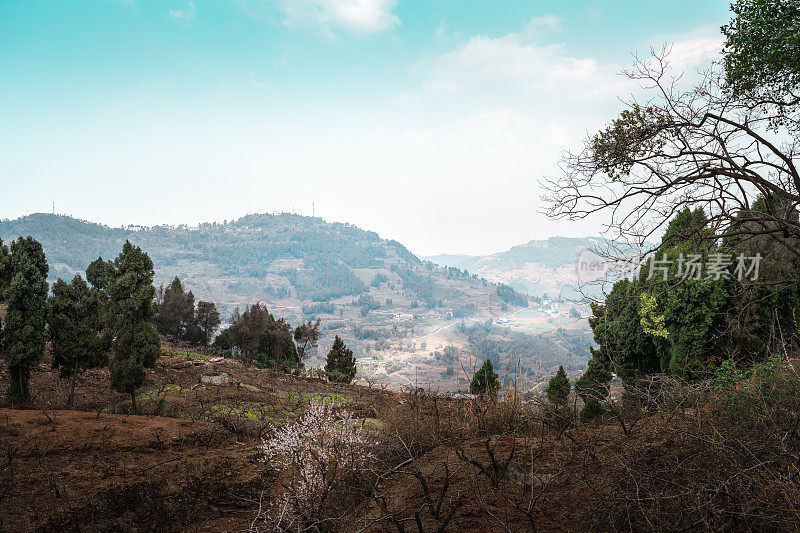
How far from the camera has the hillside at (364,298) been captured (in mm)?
101500

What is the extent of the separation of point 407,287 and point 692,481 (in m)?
174

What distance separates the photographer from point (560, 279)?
195875 millimetres

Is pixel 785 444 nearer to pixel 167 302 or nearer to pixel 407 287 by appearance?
pixel 167 302

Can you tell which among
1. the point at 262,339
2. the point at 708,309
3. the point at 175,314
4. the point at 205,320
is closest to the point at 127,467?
the point at 708,309

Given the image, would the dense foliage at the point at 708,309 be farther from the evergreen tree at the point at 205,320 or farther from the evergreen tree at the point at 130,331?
the evergreen tree at the point at 205,320

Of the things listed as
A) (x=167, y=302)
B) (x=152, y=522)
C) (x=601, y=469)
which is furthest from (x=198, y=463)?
(x=167, y=302)

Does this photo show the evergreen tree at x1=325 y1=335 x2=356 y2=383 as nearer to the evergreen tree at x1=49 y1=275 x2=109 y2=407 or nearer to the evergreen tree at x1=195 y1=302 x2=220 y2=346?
the evergreen tree at x1=195 y1=302 x2=220 y2=346

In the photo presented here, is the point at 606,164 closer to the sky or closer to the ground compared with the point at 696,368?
closer to the sky

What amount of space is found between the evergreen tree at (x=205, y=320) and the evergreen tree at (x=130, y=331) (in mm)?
21182

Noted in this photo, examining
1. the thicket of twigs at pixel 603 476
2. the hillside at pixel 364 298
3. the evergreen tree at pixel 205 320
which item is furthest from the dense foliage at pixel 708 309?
the hillside at pixel 364 298

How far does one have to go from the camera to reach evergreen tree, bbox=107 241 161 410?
8.67 metres

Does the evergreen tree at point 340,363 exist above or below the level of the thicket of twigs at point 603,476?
below

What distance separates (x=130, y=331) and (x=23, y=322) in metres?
1.85

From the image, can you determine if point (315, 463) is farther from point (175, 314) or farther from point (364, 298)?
point (364, 298)
